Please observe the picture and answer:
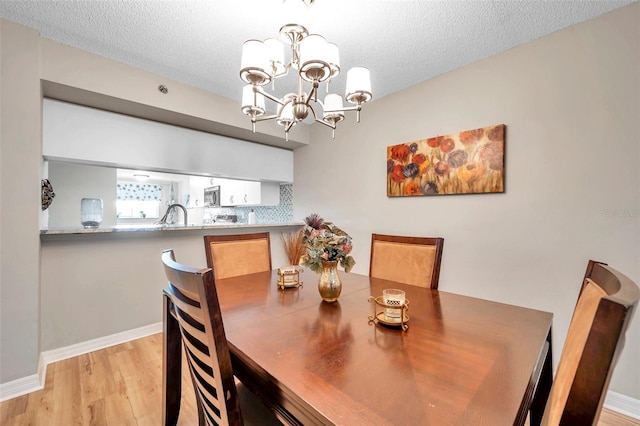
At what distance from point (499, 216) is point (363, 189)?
1331mm

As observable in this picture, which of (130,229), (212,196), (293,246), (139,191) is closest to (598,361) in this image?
(130,229)

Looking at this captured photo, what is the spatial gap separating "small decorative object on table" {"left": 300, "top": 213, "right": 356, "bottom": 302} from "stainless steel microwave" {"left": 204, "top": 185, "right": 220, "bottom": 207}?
403cm

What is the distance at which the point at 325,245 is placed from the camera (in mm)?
1247

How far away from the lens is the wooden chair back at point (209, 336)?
0.68 meters

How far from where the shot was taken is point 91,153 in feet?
7.50

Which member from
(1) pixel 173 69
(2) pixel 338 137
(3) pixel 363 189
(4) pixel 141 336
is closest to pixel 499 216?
(3) pixel 363 189

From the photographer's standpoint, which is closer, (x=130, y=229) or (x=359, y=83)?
(x=359, y=83)

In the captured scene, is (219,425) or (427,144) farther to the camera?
(427,144)

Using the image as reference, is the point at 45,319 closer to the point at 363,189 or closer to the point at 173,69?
the point at 173,69

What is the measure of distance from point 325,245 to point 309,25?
4.83 ft

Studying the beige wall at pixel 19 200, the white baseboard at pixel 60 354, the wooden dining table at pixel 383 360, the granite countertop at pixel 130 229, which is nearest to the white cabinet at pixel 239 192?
the granite countertop at pixel 130 229

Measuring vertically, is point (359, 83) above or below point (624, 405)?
above

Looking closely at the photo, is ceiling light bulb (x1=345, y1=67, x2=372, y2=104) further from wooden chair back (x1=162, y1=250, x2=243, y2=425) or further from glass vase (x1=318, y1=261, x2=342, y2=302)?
wooden chair back (x1=162, y1=250, x2=243, y2=425)

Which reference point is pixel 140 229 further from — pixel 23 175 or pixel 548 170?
pixel 548 170
